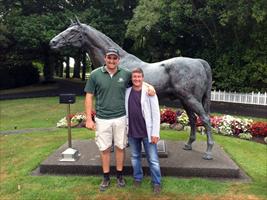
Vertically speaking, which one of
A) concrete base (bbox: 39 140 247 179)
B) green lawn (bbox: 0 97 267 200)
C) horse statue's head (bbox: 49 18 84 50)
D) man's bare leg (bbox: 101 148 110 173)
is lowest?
green lawn (bbox: 0 97 267 200)

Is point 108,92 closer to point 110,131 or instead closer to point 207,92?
point 110,131

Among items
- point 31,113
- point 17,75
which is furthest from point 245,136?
point 17,75

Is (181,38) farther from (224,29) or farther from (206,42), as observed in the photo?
(224,29)

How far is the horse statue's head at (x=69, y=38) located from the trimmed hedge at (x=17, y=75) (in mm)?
21914

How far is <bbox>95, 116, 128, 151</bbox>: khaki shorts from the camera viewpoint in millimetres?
4980

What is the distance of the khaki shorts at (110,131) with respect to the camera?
16.3 ft

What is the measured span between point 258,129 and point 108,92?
241 inches

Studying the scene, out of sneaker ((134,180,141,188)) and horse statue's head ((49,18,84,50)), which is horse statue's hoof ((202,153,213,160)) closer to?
sneaker ((134,180,141,188))

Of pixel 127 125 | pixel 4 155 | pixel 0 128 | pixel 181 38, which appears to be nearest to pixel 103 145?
pixel 127 125

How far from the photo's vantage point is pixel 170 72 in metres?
6.19

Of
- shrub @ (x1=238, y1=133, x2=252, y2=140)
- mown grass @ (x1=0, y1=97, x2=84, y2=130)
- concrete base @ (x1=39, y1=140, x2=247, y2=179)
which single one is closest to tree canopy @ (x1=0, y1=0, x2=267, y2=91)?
mown grass @ (x1=0, y1=97, x2=84, y2=130)

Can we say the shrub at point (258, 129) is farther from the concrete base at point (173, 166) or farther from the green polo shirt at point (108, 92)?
the green polo shirt at point (108, 92)

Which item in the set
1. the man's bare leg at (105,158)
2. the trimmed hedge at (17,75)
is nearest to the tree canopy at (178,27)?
the trimmed hedge at (17,75)

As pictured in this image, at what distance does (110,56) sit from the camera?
4.91 metres
